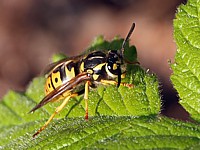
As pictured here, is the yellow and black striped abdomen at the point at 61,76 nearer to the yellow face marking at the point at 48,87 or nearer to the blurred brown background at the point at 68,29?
the yellow face marking at the point at 48,87

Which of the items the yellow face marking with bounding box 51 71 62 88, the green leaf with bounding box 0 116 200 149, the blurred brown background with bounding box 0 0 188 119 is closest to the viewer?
the green leaf with bounding box 0 116 200 149

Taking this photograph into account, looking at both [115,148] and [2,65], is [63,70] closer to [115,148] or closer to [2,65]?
[115,148]

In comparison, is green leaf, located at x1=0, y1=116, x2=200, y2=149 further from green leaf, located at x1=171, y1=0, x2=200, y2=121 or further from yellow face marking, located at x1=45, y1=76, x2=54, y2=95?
yellow face marking, located at x1=45, y1=76, x2=54, y2=95

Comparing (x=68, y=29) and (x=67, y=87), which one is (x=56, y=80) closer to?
(x=67, y=87)

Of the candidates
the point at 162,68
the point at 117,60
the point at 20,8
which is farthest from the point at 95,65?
the point at 20,8

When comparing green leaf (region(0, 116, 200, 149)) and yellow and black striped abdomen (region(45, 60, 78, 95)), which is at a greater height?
yellow and black striped abdomen (region(45, 60, 78, 95))

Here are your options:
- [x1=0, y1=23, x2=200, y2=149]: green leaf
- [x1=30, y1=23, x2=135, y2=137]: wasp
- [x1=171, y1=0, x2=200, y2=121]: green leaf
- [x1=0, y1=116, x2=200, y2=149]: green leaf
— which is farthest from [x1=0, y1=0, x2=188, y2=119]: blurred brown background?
[x1=0, y1=116, x2=200, y2=149]: green leaf
